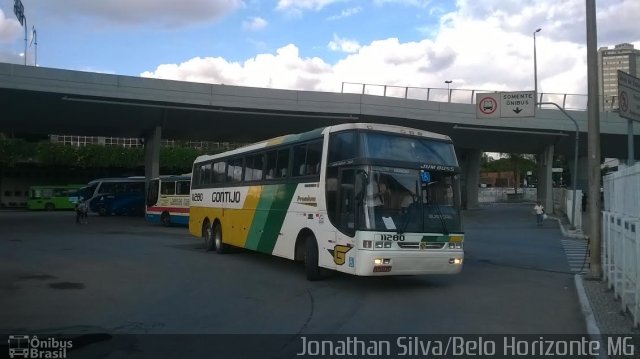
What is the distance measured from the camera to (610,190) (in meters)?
12.5

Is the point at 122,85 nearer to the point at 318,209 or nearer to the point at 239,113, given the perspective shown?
the point at 239,113

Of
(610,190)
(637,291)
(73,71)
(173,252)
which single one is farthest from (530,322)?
(73,71)

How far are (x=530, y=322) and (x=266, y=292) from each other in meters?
5.06

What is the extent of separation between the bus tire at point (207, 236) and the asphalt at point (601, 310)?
37.7 ft

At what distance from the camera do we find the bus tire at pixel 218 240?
19277 mm

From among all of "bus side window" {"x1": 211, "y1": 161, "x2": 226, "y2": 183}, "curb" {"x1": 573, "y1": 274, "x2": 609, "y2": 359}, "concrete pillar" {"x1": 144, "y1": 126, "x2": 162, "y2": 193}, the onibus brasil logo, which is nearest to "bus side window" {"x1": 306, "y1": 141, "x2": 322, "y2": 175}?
"curb" {"x1": 573, "y1": 274, "x2": 609, "y2": 359}

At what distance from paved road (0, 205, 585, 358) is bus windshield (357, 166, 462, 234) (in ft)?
4.40

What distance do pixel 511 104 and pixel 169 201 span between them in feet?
62.3

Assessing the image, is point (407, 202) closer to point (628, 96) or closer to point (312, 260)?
point (312, 260)

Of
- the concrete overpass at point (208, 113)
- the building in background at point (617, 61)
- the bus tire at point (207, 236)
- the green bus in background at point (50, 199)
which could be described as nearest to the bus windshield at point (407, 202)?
the building in background at point (617, 61)

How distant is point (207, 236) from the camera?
20.7 meters

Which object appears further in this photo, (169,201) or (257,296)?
(169,201)

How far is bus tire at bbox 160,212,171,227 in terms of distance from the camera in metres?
33.8

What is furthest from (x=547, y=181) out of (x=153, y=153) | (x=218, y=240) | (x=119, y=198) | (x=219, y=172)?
(x=218, y=240)
